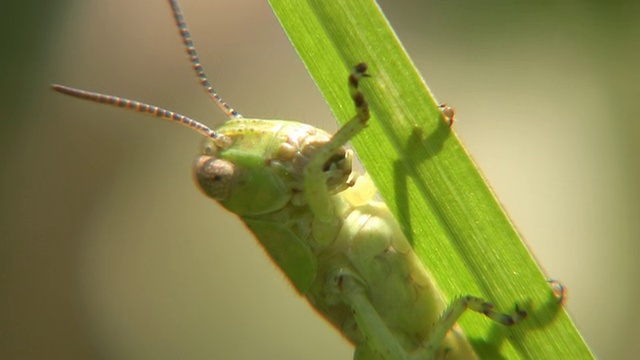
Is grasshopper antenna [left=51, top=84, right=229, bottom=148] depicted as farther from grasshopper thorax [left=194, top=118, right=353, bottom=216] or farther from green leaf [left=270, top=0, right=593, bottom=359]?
green leaf [left=270, top=0, right=593, bottom=359]

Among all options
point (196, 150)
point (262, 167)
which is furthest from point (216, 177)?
point (196, 150)

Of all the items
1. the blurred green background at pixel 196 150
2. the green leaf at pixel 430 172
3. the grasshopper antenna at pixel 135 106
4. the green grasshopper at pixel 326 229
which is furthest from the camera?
the blurred green background at pixel 196 150

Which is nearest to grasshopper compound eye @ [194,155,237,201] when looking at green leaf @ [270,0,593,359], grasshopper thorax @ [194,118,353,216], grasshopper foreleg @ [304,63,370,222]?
grasshopper thorax @ [194,118,353,216]

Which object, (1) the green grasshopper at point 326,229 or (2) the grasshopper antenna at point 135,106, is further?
(1) the green grasshopper at point 326,229

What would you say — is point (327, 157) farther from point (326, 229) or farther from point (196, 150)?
point (196, 150)

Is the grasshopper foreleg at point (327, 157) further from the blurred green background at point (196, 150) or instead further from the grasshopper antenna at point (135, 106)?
the blurred green background at point (196, 150)

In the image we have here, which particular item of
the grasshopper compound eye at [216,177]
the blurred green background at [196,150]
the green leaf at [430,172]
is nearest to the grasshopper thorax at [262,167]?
the grasshopper compound eye at [216,177]
